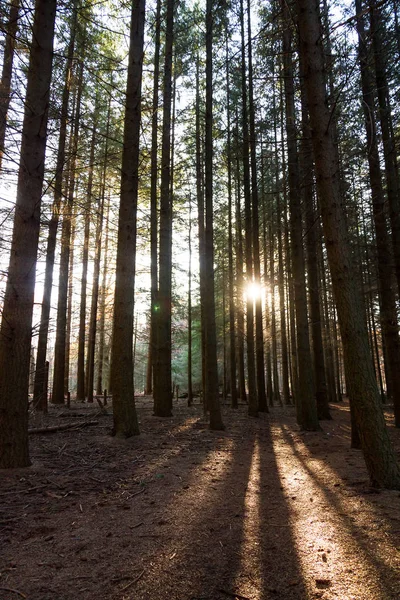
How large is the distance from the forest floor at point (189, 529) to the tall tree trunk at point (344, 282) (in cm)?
48

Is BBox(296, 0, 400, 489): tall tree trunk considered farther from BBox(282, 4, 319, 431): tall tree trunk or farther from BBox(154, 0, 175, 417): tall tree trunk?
BBox(154, 0, 175, 417): tall tree trunk

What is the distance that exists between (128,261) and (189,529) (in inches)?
206

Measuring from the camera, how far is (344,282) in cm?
429

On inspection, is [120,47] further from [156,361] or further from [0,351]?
[0,351]

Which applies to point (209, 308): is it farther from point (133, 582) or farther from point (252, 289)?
point (133, 582)

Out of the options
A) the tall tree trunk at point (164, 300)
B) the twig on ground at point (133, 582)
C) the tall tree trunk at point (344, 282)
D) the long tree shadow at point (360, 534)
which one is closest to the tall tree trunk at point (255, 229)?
the tall tree trunk at point (164, 300)

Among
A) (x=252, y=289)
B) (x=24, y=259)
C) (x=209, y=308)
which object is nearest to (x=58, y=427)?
(x=24, y=259)

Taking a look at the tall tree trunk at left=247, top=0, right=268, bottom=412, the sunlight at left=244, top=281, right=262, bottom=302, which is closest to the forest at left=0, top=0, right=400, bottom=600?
the tall tree trunk at left=247, top=0, right=268, bottom=412

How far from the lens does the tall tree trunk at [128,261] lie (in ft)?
23.1

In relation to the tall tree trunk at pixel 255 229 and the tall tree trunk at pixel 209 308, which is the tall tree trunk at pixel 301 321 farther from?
the tall tree trunk at pixel 209 308

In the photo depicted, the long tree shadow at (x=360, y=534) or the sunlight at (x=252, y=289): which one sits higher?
the sunlight at (x=252, y=289)

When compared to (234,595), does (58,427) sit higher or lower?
higher

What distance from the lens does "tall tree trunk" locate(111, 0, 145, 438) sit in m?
7.04

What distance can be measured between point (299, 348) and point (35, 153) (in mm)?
8192
